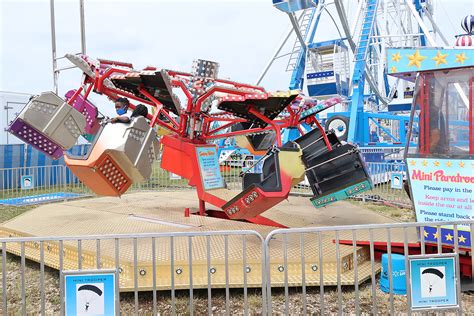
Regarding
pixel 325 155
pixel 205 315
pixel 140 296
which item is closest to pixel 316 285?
pixel 205 315

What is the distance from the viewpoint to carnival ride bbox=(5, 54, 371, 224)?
4766 millimetres

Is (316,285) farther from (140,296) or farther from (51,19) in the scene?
(51,19)

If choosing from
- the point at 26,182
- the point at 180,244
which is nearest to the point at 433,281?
the point at 180,244

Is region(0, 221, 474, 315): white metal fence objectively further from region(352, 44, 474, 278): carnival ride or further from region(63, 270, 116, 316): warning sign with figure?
region(63, 270, 116, 316): warning sign with figure

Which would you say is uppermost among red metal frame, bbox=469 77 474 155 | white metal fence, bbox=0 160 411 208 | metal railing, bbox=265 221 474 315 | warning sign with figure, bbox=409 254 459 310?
red metal frame, bbox=469 77 474 155

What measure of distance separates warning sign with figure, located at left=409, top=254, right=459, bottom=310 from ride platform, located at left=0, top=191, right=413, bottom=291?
568 millimetres

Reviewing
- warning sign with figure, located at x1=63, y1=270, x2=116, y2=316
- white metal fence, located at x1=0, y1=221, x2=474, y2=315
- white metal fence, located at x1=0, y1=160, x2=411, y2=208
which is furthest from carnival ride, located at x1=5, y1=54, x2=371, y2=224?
white metal fence, located at x1=0, y1=160, x2=411, y2=208

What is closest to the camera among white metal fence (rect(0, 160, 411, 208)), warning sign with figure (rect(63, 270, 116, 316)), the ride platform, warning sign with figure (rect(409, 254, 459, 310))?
warning sign with figure (rect(63, 270, 116, 316))

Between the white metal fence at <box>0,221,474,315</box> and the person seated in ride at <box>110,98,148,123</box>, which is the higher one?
the person seated in ride at <box>110,98,148,123</box>

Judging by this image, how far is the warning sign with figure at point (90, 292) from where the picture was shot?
2.64 metres

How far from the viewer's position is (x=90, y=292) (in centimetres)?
269

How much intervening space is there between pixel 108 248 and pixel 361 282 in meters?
2.92

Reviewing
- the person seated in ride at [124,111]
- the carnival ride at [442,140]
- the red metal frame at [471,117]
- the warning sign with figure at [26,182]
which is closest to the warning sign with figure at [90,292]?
the person seated in ride at [124,111]

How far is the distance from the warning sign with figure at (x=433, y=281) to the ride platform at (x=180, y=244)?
22.4 inches
